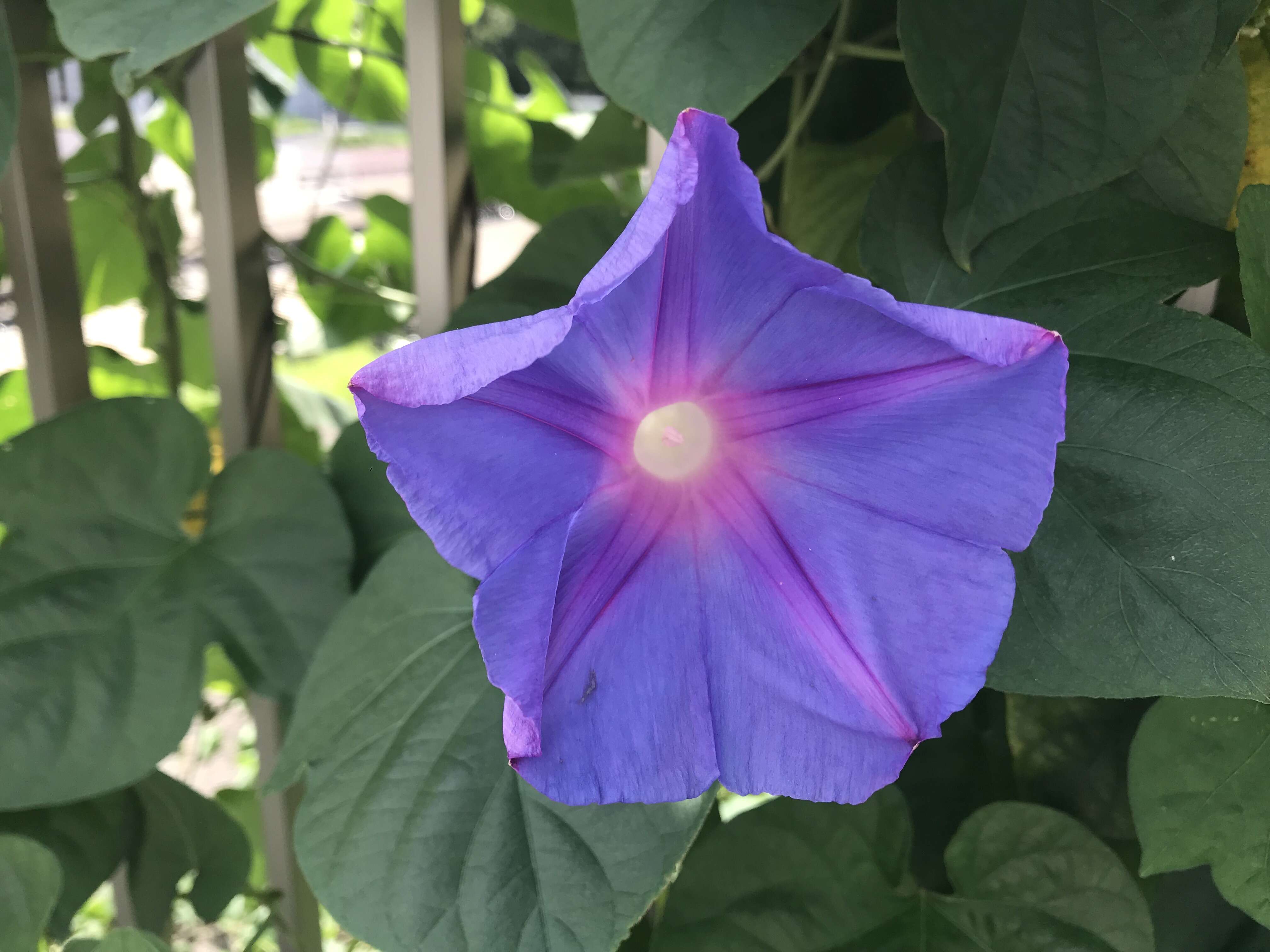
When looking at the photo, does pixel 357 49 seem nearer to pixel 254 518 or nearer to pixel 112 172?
pixel 112 172

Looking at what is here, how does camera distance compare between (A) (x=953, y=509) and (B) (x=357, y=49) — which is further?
(B) (x=357, y=49)

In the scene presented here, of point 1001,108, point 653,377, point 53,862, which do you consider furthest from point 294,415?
point 1001,108

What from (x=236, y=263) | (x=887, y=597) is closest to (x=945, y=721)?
(x=887, y=597)

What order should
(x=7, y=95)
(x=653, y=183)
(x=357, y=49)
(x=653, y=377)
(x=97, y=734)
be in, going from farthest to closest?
(x=357, y=49), (x=97, y=734), (x=7, y=95), (x=653, y=377), (x=653, y=183)

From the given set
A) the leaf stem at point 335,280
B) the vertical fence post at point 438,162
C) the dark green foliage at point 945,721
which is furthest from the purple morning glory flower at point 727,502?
the leaf stem at point 335,280

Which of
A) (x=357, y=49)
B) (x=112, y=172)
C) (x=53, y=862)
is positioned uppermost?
(x=357, y=49)

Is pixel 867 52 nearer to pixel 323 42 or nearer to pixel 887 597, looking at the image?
pixel 887 597

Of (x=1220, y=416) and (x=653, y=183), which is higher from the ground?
(x=653, y=183)

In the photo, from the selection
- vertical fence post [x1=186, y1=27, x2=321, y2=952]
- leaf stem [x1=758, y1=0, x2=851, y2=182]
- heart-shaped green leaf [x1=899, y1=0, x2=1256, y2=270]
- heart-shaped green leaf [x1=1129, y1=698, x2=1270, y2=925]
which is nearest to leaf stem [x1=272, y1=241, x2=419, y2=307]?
vertical fence post [x1=186, y1=27, x2=321, y2=952]

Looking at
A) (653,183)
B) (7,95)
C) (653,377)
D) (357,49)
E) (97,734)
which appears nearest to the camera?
(653,183)
